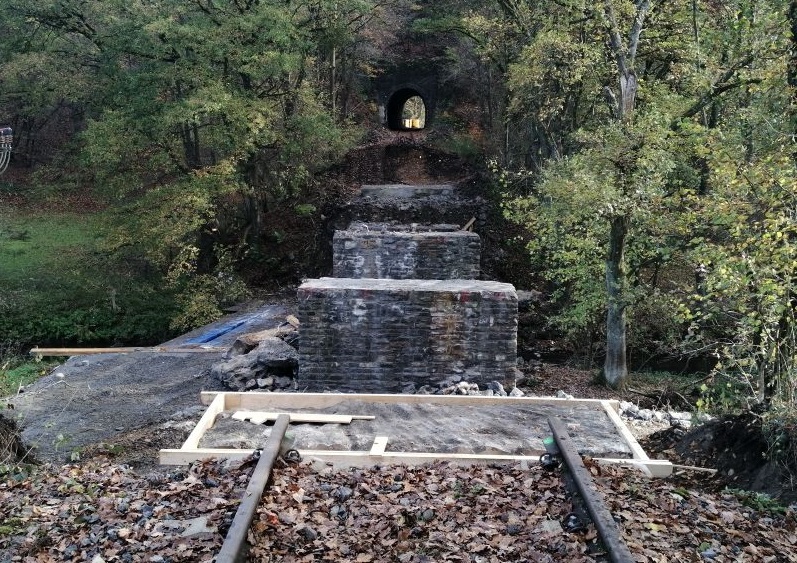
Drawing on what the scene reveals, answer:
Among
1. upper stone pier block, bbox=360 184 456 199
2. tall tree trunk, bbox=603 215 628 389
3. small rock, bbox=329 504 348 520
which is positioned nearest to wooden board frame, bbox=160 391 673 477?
small rock, bbox=329 504 348 520

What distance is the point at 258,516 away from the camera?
15.8 feet

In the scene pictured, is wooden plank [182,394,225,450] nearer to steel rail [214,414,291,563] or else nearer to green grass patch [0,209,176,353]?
steel rail [214,414,291,563]

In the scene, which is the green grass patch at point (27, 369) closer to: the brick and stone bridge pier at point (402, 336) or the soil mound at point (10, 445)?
the brick and stone bridge pier at point (402, 336)

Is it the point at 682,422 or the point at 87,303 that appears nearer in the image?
the point at 682,422

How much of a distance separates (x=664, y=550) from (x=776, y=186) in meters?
4.84

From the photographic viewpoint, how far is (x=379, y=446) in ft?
21.2

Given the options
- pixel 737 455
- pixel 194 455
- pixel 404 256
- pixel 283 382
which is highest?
pixel 404 256

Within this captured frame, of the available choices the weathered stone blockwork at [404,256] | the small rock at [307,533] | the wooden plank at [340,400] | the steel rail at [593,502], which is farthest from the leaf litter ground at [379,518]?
the weathered stone blockwork at [404,256]

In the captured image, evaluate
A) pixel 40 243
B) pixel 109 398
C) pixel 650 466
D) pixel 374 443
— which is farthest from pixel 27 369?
pixel 650 466

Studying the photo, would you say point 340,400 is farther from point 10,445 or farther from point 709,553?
point 709,553

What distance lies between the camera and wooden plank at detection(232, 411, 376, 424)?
23.7 ft

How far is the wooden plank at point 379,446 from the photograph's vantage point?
247 inches

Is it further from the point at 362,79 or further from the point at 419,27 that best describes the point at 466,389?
the point at 362,79

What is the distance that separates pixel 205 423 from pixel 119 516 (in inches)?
77.7
